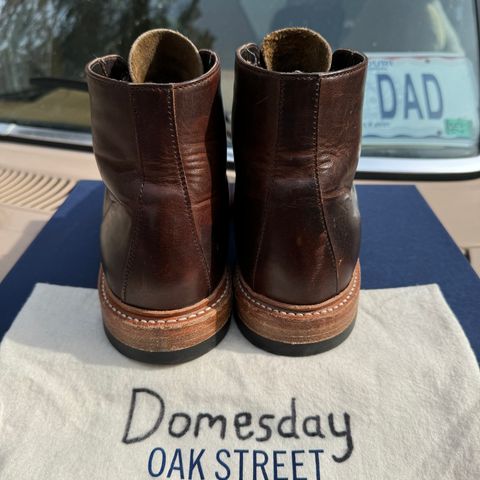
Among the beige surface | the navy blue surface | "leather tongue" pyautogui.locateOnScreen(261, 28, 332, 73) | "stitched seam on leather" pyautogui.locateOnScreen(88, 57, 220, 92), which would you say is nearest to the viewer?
"stitched seam on leather" pyautogui.locateOnScreen(88, 57, 220, 92)

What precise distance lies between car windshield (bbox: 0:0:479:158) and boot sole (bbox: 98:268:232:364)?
63 cm

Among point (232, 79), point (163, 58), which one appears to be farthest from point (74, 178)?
point (163, 58)

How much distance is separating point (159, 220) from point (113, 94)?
0.50 feet

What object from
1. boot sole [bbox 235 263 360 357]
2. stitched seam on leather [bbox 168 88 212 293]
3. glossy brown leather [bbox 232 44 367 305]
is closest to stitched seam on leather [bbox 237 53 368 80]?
glossy brown leather [bbox 232 44 367 305]

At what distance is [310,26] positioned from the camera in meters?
1.22

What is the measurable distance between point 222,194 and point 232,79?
24.0 inches

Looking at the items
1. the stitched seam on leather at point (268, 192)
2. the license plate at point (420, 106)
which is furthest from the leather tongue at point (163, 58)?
the license plate at point (420, 106)

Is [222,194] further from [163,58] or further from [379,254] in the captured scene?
[379,254]

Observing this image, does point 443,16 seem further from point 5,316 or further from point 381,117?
point 5,316

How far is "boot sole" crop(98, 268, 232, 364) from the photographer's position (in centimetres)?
67

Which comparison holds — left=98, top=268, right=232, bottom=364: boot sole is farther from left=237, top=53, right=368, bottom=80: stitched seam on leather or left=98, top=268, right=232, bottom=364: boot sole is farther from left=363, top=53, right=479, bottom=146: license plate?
left=363, top=53, right=479, bottom=146: license plate

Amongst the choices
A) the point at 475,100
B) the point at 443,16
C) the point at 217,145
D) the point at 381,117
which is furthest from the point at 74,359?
the point at 443,16

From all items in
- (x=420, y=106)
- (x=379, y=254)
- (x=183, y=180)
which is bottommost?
(x=379, y=254)

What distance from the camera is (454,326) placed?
74 centimetres
